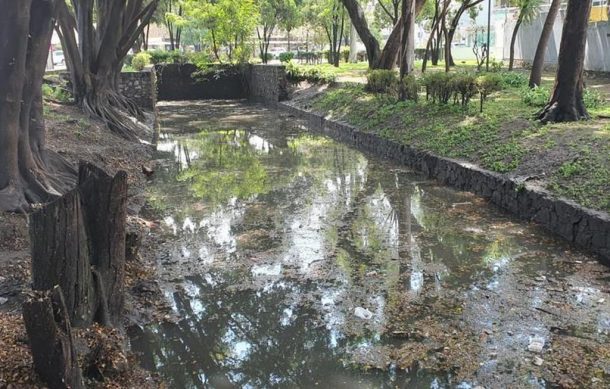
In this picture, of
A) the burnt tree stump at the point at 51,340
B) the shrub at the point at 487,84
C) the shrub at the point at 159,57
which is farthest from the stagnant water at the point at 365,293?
the shrub at the point at 159,57

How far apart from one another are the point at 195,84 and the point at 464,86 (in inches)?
805

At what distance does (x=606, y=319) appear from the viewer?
18.9 feet

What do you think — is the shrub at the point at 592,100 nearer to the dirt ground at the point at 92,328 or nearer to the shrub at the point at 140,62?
the dirt ground at the point at 92,328

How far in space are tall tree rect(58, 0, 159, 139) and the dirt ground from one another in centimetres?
423

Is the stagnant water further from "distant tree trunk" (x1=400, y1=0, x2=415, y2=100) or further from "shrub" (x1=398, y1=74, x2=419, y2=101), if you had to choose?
"distant tree trunk" (x1=400, y1=0, x2=415, y2=100)

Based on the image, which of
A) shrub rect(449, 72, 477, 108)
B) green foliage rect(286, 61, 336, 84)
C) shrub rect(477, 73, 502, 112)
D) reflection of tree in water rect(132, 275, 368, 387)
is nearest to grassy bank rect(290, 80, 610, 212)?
shrub rect(449, 72, 477, 108)

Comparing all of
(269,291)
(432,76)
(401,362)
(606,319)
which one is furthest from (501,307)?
(432,76)

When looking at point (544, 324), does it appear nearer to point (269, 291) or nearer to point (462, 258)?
point (462, 258)

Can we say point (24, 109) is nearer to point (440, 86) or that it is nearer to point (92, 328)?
point (92, 328)

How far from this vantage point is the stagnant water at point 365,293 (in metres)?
4.99

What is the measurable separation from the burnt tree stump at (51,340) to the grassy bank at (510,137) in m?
6.48

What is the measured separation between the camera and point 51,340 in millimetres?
3461

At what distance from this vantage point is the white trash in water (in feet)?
19.4

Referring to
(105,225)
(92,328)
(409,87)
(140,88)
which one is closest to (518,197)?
(105,225)
